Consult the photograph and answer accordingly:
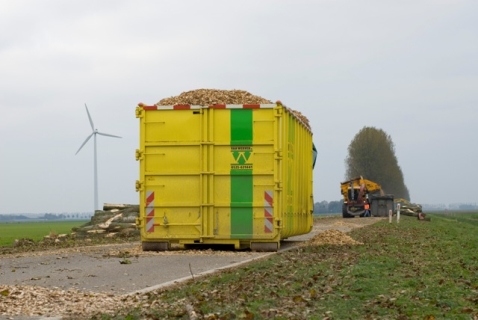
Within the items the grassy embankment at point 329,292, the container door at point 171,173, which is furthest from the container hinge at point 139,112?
the grassy embankment at point 329,292

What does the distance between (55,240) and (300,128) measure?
937 cm

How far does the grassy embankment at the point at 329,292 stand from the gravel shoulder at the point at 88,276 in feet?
2.27

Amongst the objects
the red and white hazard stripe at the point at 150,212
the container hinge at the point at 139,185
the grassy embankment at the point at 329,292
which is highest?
the container hinge at the point at 139,185

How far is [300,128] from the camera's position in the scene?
74.1ft

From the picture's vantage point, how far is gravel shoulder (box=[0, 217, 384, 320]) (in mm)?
9820

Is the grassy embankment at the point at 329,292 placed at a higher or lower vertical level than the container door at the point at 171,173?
lower

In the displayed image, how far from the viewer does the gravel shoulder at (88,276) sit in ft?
32.2

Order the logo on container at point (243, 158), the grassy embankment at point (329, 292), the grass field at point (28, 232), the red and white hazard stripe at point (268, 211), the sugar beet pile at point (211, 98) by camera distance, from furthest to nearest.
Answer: the grass field at point (28, 232)
the sugar beet pile at point (211, 98)
the logo on container at point (243, 158)
the red and white hazard stripe at point (268, 211)
the grassy embankment at point (329, 292)

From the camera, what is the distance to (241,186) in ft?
61.2

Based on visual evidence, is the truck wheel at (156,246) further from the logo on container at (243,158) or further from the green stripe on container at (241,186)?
the logo on container at (243,158)

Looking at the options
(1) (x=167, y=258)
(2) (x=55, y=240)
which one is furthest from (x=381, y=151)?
(1) (x=167, y=258)

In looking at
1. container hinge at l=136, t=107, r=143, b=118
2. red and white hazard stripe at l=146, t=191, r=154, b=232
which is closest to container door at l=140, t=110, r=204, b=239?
red and white hazard stripe at l=146, t=191, r=154, b=232

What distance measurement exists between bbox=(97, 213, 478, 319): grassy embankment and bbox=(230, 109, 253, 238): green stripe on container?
311 cm

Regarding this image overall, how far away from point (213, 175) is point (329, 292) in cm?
863
